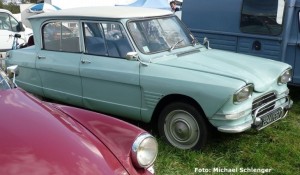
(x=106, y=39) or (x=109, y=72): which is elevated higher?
(x=106, y=39)

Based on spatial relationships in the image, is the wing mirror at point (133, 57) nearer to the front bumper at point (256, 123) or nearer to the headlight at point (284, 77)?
the front bumper at point (256, 123)

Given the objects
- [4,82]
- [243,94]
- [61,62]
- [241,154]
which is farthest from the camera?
[61,62]

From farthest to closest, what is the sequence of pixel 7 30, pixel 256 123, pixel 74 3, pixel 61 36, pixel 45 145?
pixel 74 3 < pixel 7 30 < pixel 61 36 < pixel 256 123 < pixel 45 145

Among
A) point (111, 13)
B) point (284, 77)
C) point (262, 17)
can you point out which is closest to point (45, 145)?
point (111, 13)

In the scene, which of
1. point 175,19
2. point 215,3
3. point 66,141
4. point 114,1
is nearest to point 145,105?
point 175,19

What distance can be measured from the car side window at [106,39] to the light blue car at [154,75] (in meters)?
0.01

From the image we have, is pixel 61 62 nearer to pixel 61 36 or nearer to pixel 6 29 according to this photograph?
pixel 61 36

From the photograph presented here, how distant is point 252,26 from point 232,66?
2557 mm

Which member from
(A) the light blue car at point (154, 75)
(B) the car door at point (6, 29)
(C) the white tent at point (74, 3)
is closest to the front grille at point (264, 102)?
(A) the light blue car at point (154, 75)

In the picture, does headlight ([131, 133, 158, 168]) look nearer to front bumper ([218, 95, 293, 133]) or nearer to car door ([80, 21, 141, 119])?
front bumper ([218, 95, 293, 133])

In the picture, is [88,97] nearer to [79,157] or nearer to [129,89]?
[129,89]

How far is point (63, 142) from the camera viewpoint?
7.30 ft

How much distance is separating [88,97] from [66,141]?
276cm

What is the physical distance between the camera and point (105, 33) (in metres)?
4.83
